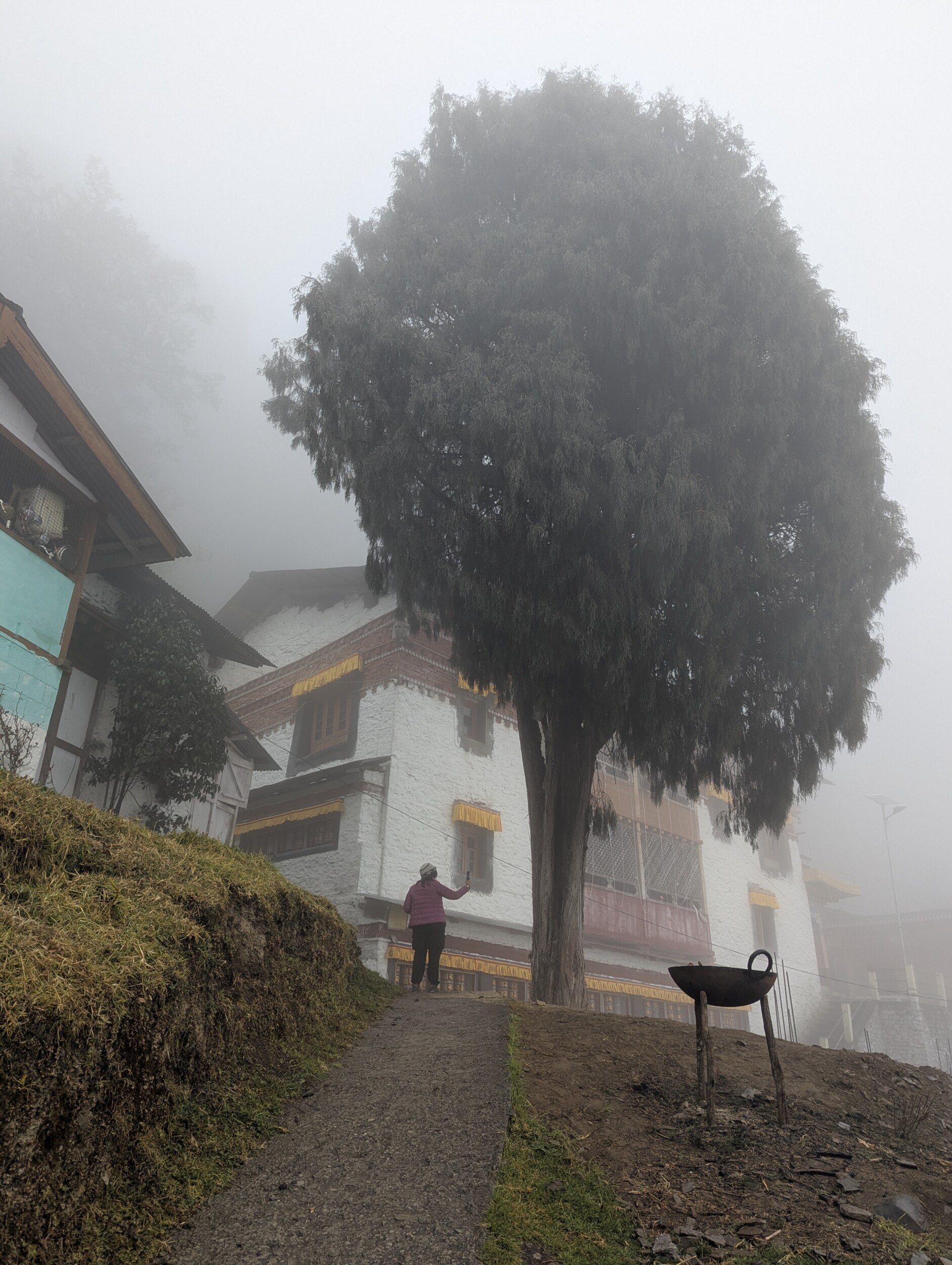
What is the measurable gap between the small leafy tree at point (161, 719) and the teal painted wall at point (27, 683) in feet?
6.89

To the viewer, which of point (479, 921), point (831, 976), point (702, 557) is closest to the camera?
point (702, 557)

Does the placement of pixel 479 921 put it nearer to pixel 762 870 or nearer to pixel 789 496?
pixel 789 496

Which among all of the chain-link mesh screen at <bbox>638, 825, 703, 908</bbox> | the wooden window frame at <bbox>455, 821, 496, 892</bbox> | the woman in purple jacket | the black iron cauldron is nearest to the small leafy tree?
the woman in purple jacket

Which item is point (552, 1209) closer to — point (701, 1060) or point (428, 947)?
point (701, 1060)

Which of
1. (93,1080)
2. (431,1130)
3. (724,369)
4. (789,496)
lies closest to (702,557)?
(789,496)

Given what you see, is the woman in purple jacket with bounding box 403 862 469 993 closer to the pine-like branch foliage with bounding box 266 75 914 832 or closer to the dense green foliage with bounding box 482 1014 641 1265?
the pine-like branch foliage with bounding box 266 75 914 832

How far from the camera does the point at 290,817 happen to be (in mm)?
19828

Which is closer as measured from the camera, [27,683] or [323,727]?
[27,683]

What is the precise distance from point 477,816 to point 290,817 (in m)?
4.28

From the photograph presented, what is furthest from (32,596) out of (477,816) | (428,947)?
(477,816)

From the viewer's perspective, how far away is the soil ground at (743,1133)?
4.28 metres

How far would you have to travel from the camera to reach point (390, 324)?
11.0 meters

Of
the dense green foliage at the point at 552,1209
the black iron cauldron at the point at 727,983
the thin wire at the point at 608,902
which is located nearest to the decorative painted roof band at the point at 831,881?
the thin wire at the point at 608,902

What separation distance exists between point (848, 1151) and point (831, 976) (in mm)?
41409
